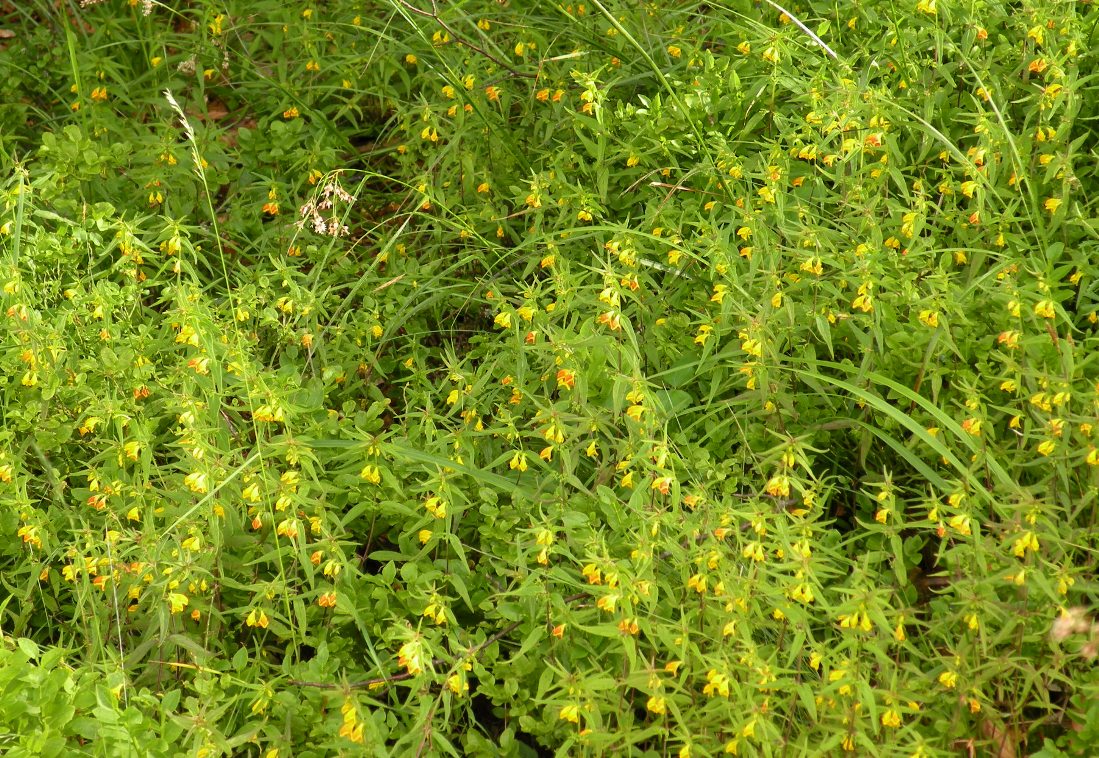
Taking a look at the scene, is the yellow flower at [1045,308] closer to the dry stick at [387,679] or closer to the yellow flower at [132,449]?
the dry stick at [387,679]

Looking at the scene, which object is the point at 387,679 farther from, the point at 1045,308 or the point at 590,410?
the point at 1045,308

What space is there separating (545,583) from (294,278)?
1.64 metres

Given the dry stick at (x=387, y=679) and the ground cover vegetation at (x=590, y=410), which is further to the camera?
the dry stick at (x=387, y=679)

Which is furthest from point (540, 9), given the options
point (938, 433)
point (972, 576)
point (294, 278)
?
point (972, 576)

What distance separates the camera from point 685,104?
340 centimetres

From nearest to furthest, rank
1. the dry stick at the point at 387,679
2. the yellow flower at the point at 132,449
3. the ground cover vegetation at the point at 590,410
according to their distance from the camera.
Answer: the ground cover vegetation at the point at 590,410
the dry stick at the point at 387,679
the yellow flower at the point at 132,449

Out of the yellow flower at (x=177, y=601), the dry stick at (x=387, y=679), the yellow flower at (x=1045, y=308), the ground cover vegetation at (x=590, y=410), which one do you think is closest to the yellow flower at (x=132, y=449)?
the ground cover vegetation at (x=590, y=410)

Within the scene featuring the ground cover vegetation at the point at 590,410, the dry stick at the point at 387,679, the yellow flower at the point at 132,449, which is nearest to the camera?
the ground cover vegetation at the point at 590,410

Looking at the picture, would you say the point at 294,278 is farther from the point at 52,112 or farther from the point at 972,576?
the point at 972,576

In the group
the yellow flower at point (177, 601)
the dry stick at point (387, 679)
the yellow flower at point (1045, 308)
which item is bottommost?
the dry stick at point (387, 679)

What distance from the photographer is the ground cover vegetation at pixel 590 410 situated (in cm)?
234

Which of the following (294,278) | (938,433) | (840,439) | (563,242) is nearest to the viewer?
(938,433)

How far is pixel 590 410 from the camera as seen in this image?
8.87ft

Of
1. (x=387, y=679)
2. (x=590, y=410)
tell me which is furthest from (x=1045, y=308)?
(x=387, y=679)
